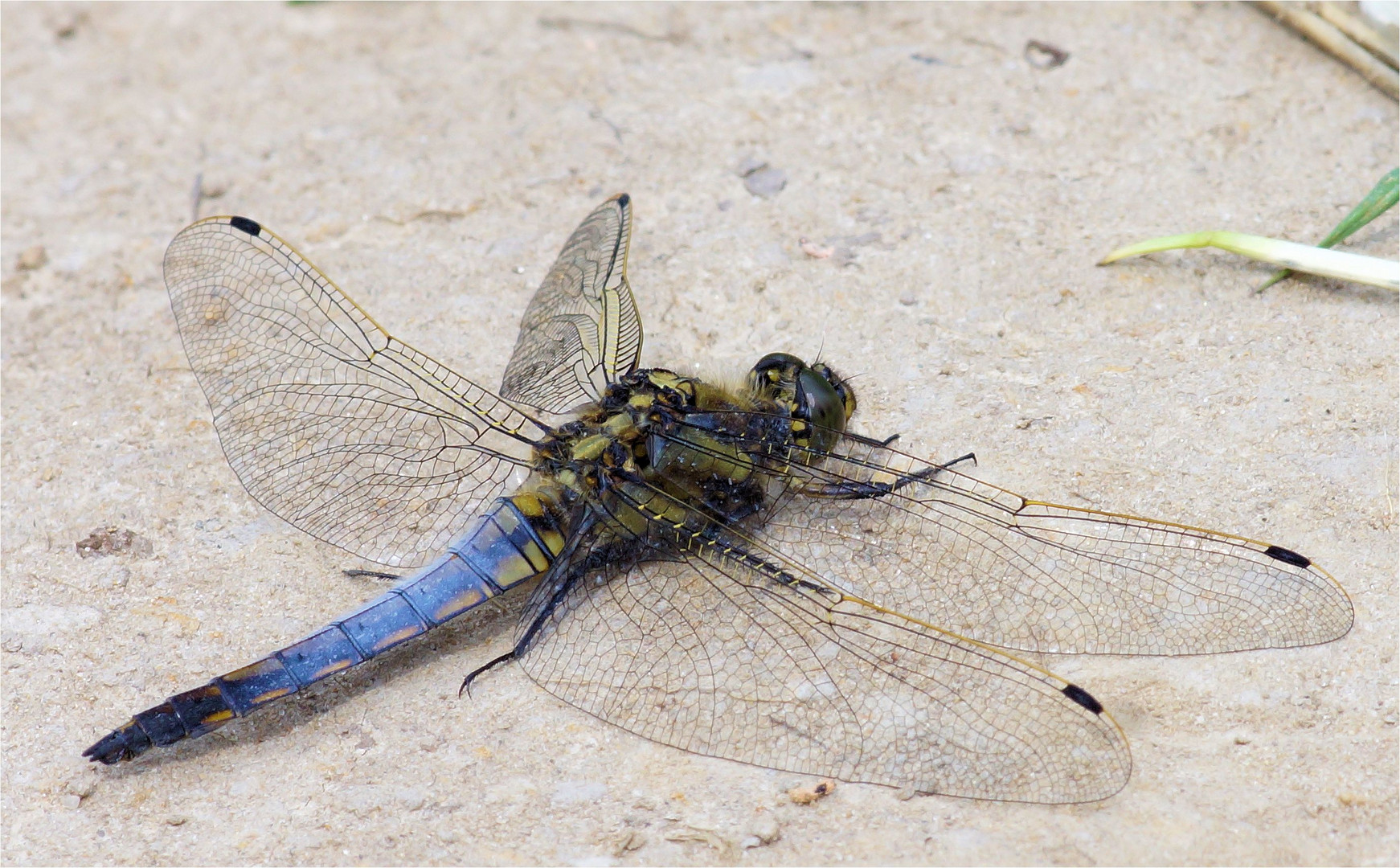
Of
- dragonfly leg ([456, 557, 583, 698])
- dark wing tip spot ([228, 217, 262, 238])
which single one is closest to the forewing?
dragonfly leg ([456, 557, 583, 698])

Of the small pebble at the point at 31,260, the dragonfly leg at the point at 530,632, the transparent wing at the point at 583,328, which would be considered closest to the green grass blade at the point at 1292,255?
the transparent wing at the point at 583,328

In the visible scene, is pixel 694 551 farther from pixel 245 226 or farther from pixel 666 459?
pixel 245 226

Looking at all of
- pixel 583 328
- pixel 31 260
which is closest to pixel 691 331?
pixel 583 328

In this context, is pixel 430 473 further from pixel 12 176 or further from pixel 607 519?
pixel 12 176

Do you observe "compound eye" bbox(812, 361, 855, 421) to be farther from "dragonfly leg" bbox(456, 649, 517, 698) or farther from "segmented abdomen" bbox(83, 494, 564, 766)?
"dragonfly leg" bbox(456, 649, 517, 698)

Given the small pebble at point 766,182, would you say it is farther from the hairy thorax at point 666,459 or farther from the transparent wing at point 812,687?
the transparent wing at point 812,687

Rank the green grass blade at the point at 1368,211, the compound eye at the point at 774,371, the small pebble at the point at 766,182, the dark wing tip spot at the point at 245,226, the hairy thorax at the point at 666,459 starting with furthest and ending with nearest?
the small pebble at the point at 766,182, the green grass blade at the point at 1368,211, the dark wing tip spot at the point at 245,226, the compound eye at the point at 774,371, the hairy thorax at the point at 666,459
